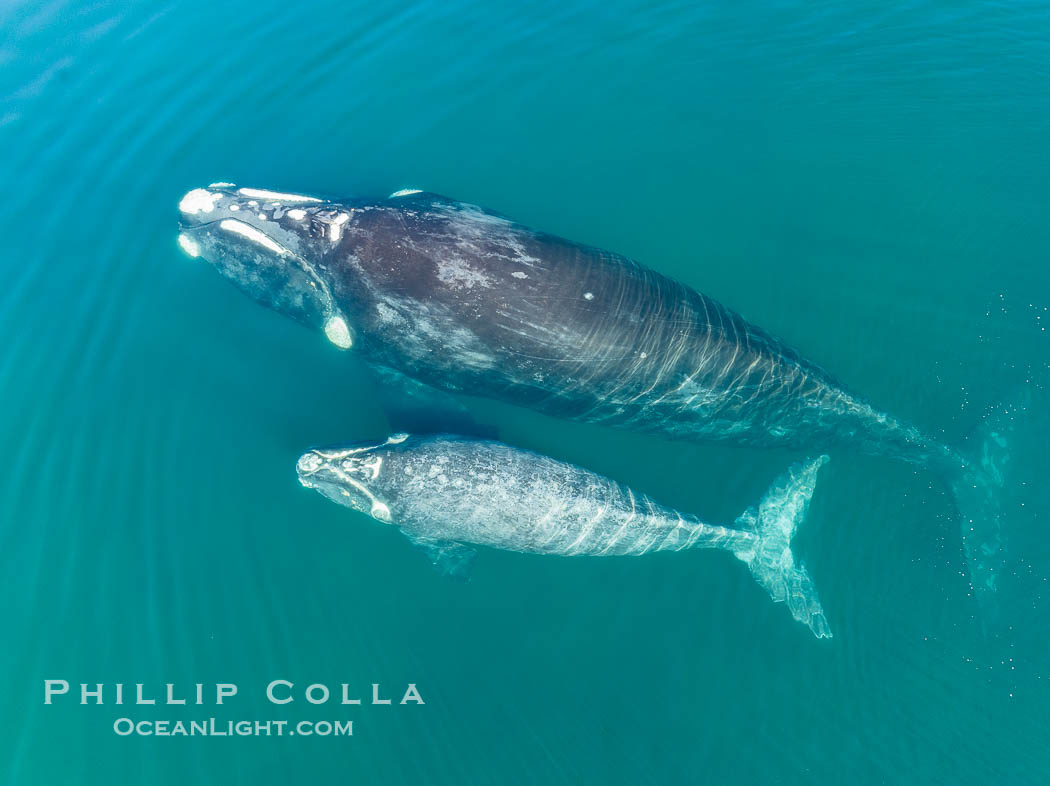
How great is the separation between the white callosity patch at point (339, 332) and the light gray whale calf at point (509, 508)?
1.69 m

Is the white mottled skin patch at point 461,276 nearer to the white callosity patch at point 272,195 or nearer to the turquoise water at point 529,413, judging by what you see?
the white callosity patch at point 272,195

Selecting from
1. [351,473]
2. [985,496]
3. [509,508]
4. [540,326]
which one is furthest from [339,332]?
[985,496]

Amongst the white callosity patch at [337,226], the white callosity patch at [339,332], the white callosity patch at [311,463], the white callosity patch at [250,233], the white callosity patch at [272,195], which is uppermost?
the white callosity patch at [272,195]

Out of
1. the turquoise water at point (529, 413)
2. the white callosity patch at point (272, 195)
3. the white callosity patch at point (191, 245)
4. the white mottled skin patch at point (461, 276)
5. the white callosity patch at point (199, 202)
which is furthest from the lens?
the white callosity patch at point (191, 245)

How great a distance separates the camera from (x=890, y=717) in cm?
872

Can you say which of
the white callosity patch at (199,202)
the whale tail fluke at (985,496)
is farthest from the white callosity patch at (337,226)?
the whale tail fluke at (985,496)

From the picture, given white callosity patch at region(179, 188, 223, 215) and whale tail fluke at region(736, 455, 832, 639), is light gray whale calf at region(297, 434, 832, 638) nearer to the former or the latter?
whale tail fluke at region(736, 455, 832, 639)

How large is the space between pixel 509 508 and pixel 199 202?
6.85 m

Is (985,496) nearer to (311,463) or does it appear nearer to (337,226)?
(311,463)

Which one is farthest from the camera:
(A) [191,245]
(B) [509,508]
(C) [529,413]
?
(C) [529,413]

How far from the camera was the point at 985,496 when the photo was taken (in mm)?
9375

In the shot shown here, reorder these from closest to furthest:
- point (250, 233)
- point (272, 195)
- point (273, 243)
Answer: point (273, 243) < point (250, 233) < point (272, 195)

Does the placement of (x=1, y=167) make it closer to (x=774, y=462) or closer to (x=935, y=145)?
(x=774, y=462)

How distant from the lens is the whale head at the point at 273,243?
856 centimetres
